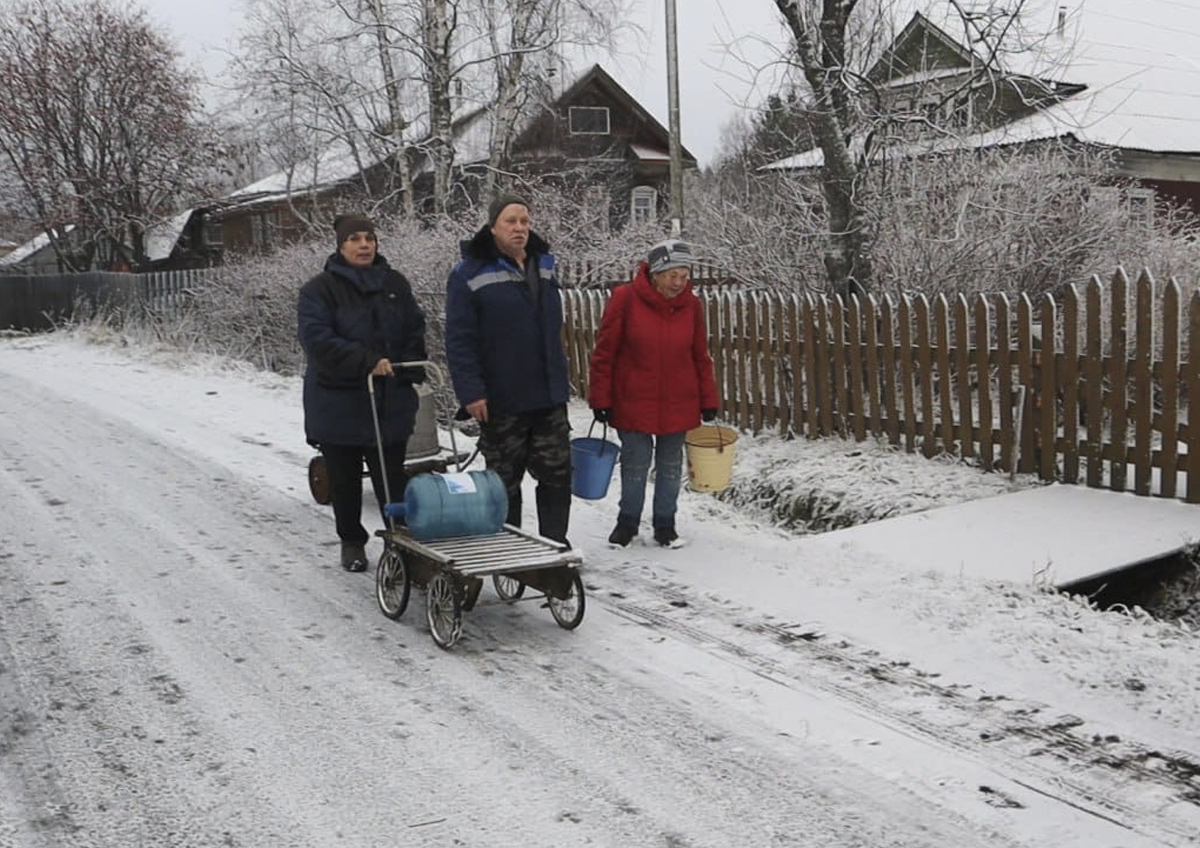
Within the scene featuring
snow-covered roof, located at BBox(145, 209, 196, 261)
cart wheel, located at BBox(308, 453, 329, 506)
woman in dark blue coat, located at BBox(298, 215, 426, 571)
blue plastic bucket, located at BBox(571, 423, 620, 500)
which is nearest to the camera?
woman in dark blue coat, located at BBox(298, 215, 426, 571)

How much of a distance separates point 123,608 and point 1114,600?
5.07m

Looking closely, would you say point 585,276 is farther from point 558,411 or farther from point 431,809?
point 431,809

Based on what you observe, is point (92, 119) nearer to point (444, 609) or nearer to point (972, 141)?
point (972, 141)

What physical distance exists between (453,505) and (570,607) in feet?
2.38

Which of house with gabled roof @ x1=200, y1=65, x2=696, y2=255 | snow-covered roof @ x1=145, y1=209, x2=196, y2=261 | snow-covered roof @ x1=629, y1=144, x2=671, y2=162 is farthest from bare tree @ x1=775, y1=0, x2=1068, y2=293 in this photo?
snow-covered roof @ x1=145, y1=209, x2=196, y2=261

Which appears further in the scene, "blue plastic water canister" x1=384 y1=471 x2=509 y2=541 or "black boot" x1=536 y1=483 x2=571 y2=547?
"black boot" x1=536 y1=483 x2=571 y2=547

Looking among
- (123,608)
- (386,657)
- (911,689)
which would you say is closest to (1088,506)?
(911,689)

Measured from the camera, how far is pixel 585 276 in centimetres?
1574

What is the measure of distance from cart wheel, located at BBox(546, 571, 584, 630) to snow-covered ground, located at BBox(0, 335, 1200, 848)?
58 millimetres

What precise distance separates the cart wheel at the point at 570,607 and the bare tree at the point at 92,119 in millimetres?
28163

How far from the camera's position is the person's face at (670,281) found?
6.59 metres

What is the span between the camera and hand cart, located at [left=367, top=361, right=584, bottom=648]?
5.18 m

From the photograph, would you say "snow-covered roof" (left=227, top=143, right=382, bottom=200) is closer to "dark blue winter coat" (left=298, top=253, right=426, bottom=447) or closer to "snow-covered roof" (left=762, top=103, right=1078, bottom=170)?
"snow-covered roof" (left=762, top=103, right=1078, bottom=170)

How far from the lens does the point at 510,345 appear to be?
6.03 meters
